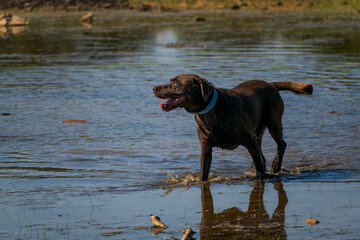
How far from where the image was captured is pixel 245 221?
6.45m

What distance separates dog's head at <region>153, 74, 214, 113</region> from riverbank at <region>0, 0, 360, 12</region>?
31.0 m

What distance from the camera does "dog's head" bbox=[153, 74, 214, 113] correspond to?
733cm

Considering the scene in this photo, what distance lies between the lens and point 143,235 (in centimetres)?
602

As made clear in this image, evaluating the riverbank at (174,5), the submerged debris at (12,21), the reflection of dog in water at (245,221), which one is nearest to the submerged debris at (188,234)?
the reflection of dog in water at (245,221)

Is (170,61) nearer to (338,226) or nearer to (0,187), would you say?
(0,187)

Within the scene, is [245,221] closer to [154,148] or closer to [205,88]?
[205,88]

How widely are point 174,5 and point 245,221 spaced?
36.7 metres

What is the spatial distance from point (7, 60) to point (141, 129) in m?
10.1

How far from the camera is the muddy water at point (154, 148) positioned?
21.4ft

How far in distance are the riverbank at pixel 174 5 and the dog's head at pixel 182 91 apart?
102 feet

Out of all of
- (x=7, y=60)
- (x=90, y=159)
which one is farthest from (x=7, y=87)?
(x=90, y=159)

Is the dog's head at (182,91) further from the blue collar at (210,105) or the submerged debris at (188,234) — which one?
the submerged debris at (188,234)

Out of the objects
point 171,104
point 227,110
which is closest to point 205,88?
point 171,104

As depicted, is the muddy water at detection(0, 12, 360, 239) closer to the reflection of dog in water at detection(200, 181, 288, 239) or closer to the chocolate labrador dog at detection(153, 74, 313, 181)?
the reflection of dog in water at detection(200, 181, 288, 239)
